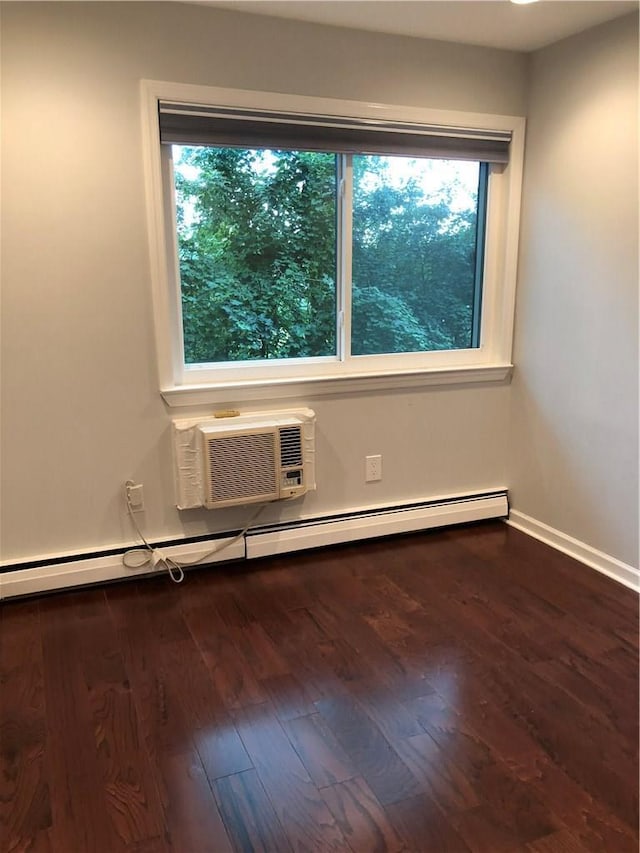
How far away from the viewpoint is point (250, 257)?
283 centimetres

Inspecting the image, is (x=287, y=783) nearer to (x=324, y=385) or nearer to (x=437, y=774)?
(x=437, y=774)

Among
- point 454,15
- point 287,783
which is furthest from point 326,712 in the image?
point 454,15

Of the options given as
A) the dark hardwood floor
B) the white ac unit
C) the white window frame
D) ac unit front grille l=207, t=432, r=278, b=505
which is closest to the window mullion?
the white window frame

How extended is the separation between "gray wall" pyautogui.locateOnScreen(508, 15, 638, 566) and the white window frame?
0.30 ft

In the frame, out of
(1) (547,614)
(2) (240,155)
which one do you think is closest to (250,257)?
(2) (240,155)

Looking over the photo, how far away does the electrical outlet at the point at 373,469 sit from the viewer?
313cm

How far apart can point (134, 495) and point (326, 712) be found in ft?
4.02

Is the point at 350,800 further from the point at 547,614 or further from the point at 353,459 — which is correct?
the point at 353,459

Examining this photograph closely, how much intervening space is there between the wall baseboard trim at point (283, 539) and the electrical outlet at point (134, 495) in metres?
0.18

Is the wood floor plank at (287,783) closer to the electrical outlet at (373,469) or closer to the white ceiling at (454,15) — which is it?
the electrical outlet at (373,469)

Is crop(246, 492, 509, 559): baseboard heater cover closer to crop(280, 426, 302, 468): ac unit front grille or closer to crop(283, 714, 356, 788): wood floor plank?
crop(280, 426, 302, 468): ac unit front grille

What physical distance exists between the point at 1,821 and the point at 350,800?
0.83 meters

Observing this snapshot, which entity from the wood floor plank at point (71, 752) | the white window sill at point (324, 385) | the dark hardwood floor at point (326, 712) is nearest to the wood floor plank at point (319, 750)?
the dark hardwood floor at point (326, 712)

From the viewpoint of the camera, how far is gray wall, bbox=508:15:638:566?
8.57ft
